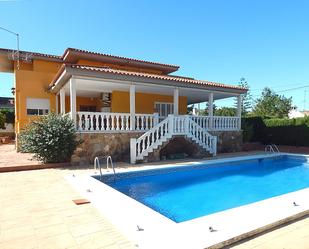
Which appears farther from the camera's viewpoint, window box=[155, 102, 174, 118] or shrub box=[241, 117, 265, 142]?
shrub box=[241, 117, 265, 142]

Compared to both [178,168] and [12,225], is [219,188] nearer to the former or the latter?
[178,168]

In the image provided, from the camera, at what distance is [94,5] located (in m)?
14.0

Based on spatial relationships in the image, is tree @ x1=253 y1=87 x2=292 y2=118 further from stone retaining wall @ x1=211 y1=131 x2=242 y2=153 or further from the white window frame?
the white window frame

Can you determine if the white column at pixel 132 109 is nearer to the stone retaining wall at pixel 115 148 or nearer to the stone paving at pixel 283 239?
the stone retaining wall at pixel 115 148

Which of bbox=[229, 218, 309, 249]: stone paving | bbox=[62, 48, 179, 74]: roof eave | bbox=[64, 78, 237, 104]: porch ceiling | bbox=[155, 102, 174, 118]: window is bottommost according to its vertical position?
bbox=[229, 218, 309, 249]: stone paving

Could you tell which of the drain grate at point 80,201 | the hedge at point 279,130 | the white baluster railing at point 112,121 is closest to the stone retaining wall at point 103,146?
the white baluster railing at point 112,121

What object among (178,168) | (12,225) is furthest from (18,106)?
(12,225)

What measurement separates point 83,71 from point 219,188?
786 centimetres

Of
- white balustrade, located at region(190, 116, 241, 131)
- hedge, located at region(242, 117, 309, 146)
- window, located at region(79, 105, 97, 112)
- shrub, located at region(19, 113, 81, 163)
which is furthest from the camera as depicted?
window, located at region(79, 105, 97, 112)

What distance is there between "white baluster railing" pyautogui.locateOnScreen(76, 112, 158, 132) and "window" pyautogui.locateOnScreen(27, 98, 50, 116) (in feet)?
21.8

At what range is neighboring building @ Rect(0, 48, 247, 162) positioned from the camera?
476 inches

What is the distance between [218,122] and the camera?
54.2ft

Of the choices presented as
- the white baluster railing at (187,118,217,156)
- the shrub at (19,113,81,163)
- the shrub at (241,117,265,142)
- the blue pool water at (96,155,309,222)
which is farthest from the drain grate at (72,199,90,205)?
the shrub at (241,117,265,142)

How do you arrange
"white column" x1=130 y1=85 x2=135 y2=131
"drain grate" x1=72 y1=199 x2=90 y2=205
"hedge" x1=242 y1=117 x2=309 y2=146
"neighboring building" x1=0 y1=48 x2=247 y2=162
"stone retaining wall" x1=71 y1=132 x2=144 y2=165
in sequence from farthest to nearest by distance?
"hedge" x1=242 y1=117 x2=309 y2=146
"white column" x1=130 y1=85 x2=135 y2=131
"neighboring building" x1=0 y1=48 x2=247 y2=162
"stone retaining wall" x1=71 y1=132 x2=144 y2=165
"drain grate" x1=72 y1=199 x2=90 y2=205
